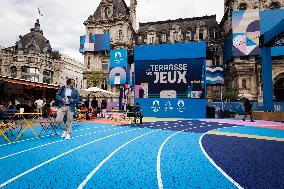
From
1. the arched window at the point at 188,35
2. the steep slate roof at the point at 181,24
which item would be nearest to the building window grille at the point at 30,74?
the steep slate roof at the point at 181,24

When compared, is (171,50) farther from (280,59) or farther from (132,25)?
(132,25)

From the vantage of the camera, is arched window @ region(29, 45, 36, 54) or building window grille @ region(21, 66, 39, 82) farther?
arched window @ region(29, 45, 36, 54)

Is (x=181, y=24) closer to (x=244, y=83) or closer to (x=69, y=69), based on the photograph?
(x=244, y=83)

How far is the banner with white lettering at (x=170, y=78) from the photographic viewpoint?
22734mm

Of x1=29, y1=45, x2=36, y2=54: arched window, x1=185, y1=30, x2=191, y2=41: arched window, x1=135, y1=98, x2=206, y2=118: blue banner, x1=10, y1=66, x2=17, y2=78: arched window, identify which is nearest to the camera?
x1=135, y1=98, x2=206, y2=118: blue banner

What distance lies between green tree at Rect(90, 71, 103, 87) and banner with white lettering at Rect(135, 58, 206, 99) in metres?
17.2

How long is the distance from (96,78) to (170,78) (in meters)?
20.4

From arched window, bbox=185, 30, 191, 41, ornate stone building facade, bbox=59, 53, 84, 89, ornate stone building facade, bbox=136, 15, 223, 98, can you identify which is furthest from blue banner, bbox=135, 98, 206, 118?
ornate stone building facade, bbox=59, 53, 84, 89

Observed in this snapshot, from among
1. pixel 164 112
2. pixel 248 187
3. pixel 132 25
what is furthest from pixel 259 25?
pixel 248 187

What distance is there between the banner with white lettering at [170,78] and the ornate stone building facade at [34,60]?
41578 millimetres

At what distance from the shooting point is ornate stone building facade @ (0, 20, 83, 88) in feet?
182

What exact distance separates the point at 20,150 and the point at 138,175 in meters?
3.91

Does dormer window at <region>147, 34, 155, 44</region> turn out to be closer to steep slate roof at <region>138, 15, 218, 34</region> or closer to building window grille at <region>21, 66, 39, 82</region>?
steep slate roof at <region>138, 15, 218, 34</region>

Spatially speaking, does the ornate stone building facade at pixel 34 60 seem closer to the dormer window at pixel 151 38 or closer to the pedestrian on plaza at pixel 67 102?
the dormer window at pixel 151 38
